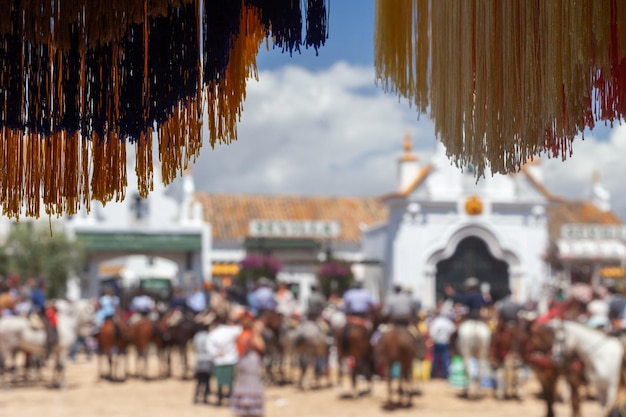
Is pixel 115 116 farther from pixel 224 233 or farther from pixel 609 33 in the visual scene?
pixel 224 233

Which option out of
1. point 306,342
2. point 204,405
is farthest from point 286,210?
point 204,405

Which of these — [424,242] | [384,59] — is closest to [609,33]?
[384,59]

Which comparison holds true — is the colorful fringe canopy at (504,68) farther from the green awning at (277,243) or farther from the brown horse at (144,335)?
the green awning at (277,243)

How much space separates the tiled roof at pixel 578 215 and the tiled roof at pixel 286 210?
8087 millimetres

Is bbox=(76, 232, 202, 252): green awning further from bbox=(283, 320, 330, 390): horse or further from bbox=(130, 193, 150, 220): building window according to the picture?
bbox=(283, 320, 330, 390): horse

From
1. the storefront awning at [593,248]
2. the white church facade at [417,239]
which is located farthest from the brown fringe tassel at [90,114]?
the storefront awning at [593,248]

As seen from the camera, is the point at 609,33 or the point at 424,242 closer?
the point at 609,33

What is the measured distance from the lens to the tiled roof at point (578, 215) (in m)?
43.1

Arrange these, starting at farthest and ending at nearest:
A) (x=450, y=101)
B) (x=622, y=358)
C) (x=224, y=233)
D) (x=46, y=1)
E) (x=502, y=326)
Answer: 1. (x=224, y=233)
2. (x=502, y=326)
3. (x=622, y=358)
4. (x=450, y=101)
5. (x=46, y=1)


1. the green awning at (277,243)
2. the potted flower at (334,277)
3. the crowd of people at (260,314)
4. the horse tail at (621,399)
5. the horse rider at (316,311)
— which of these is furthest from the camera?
the green awning at (277,243)

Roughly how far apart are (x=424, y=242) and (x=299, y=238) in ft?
20.0

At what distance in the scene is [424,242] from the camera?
108 feet

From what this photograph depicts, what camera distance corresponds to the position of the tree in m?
31.2

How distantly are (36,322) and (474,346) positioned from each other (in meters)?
7.75
